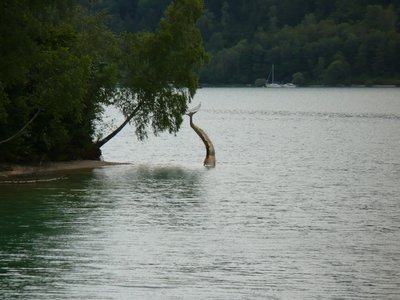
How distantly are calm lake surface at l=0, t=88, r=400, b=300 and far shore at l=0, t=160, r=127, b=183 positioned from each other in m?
1.40

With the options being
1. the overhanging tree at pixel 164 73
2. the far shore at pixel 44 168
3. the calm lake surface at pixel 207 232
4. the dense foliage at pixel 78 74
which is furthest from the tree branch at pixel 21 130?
the overhanging tree at pixel 164 73

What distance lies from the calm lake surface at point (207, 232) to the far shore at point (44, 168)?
140 centimetres

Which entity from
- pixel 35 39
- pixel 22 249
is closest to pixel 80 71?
pixel 35 39

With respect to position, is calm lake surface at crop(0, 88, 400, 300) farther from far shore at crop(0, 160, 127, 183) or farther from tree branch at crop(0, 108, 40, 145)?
tree branch at crop(0, 108, 40, 145)

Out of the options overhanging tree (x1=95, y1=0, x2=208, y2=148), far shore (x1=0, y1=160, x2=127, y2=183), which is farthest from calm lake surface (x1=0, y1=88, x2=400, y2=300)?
overhanging tree (x1=95, y1=0, x2=208, y2=148)

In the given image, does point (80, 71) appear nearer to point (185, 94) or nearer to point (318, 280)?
point (185, 94)

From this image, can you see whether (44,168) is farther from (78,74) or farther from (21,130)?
(78,74)

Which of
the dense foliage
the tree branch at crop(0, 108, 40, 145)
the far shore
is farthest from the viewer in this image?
the far shore

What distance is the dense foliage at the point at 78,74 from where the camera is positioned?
4378 centimetres

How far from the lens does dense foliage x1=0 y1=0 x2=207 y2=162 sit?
43.8m

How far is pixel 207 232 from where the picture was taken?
35.6m

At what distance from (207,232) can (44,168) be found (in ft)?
60.9

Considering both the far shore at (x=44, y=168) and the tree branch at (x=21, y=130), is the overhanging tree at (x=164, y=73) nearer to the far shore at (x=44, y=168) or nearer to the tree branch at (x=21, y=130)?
the far shore at (x=44, y=168)

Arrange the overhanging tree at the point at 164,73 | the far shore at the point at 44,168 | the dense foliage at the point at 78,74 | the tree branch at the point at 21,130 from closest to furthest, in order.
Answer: the dense foliage at the point at 78,74, the tree branch at the point at 21,130, the far shore at the point at 44,168, the overhanging tree at the point at 164,73
